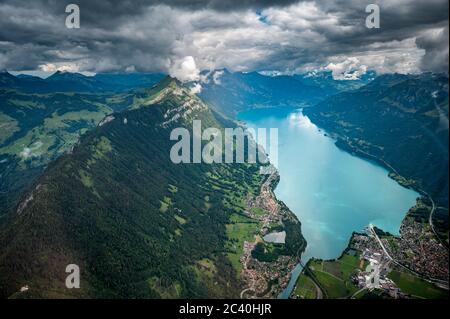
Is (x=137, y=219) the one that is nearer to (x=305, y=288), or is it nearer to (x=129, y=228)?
(x=129, y=228)

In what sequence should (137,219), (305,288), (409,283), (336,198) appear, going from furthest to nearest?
1. (336,198)
2. (137,219)
3. (305,288)
4. (409,283)

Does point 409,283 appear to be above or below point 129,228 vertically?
above

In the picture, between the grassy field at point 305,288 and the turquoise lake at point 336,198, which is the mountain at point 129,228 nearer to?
the grassy field at point 305,288

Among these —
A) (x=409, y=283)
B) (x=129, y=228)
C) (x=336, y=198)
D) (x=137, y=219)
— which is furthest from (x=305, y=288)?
(x=336, y=198)

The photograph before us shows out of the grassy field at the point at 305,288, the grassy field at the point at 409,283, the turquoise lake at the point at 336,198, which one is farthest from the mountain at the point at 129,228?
the grassy field at the point at 409,283

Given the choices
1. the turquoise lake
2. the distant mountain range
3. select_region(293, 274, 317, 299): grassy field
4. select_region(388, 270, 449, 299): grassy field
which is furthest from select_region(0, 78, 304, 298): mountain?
select_region(388, 270, 449, 299): grassy field
